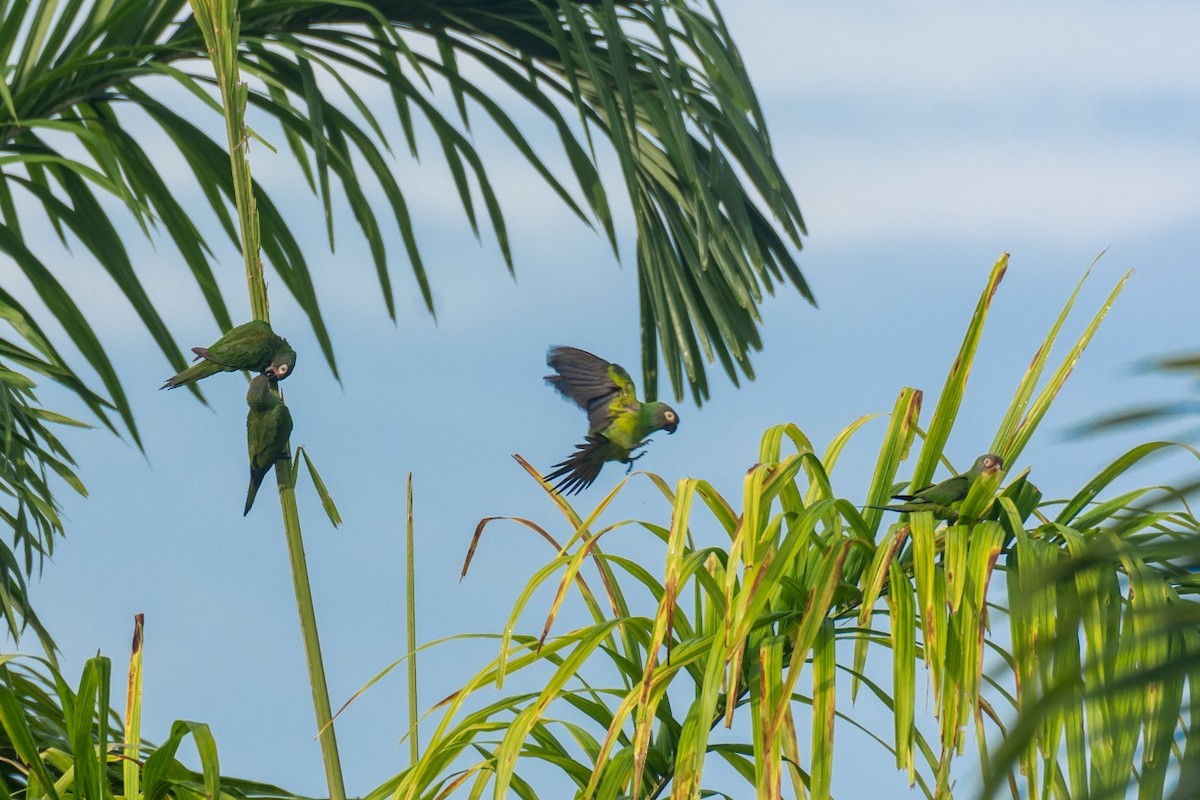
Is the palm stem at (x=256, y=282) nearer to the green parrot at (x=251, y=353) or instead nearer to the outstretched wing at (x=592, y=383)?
the green parrot at (x=251, y=353)

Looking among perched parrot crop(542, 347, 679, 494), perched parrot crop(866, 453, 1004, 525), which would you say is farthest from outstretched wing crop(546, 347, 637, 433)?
perched parrot crop(866, 453, 1004, 525)

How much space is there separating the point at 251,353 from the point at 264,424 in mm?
78

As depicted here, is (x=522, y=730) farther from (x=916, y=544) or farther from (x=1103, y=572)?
(x=1103, y=572)

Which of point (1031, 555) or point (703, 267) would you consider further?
point (703, 267)

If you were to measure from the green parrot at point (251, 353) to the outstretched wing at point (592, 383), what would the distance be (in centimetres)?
37

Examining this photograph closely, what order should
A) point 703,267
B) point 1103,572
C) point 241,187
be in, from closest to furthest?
point 1103,572, point 241,187, point 703,267

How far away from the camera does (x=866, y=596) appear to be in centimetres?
142

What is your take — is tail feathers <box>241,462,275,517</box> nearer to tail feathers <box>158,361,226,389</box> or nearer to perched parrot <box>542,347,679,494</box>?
tail feathers <box>158,361,226,389</box>

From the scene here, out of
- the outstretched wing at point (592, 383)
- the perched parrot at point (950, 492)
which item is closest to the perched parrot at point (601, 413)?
the outstretched wing at point (592, 383)

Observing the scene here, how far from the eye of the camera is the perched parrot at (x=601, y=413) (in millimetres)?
1532

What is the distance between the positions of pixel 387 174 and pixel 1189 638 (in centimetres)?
194

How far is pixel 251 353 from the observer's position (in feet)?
4.44

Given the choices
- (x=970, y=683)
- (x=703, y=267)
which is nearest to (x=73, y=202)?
(x=703, y=267)

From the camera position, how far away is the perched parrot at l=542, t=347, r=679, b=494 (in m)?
1.53
